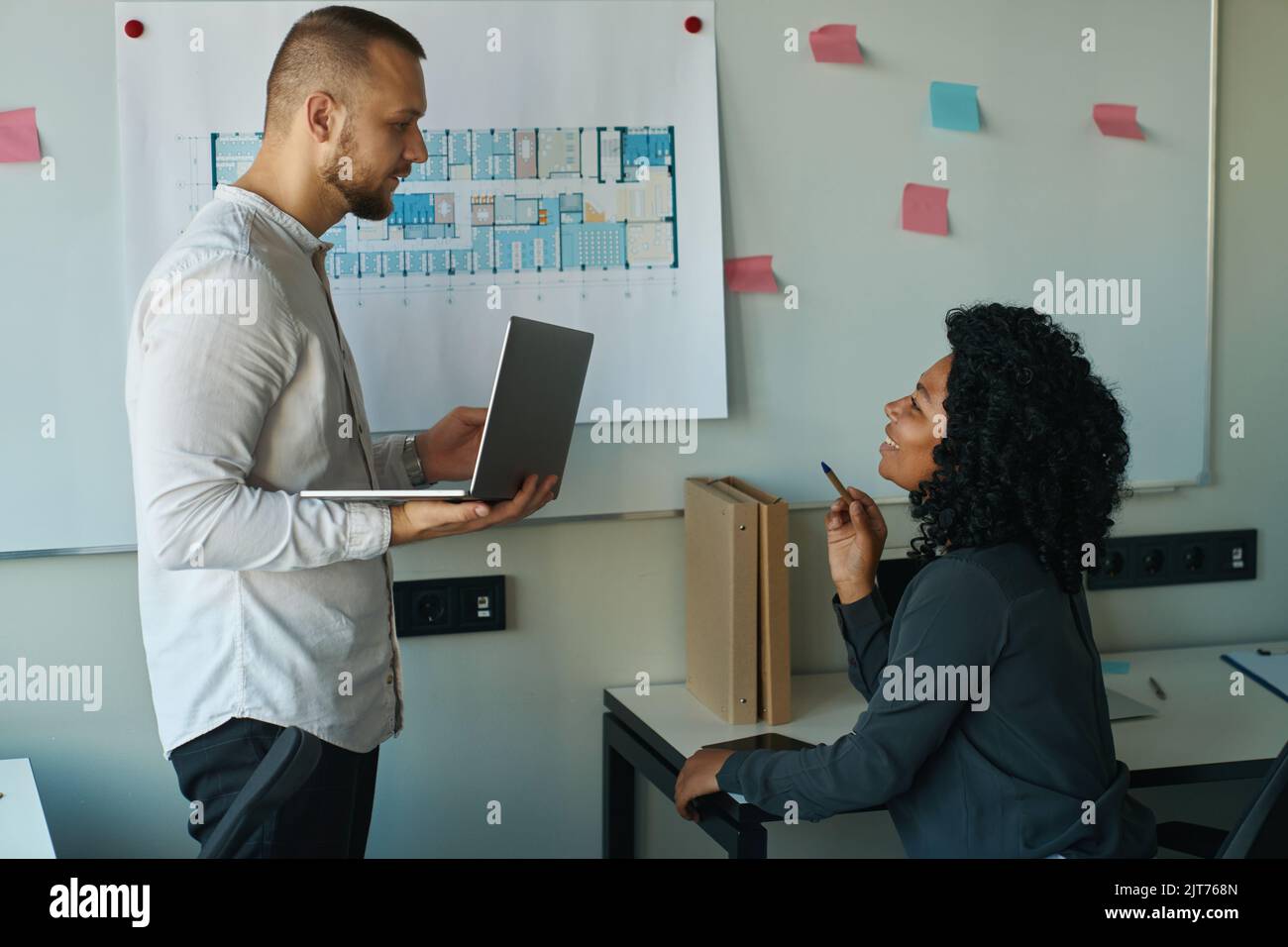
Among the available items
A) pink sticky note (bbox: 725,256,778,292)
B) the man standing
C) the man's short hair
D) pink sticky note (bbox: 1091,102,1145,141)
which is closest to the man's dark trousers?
the man standing

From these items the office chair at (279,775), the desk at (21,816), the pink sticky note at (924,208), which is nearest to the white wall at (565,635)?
the desk at (21,816)

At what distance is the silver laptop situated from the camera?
1644mm

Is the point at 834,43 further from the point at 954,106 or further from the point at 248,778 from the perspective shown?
the point at 248,778

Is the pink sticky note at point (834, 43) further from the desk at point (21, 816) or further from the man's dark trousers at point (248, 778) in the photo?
the desk at point (21, 816)

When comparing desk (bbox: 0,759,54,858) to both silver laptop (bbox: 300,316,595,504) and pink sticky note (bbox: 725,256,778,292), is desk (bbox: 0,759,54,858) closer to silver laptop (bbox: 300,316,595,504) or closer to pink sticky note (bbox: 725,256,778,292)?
silver laptop (bbox: 300,316,595,504)

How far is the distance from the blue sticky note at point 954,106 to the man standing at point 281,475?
3.52ft

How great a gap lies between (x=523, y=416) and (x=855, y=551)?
0.53 metres

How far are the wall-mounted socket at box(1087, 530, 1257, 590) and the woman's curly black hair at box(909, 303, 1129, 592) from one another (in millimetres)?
1062
